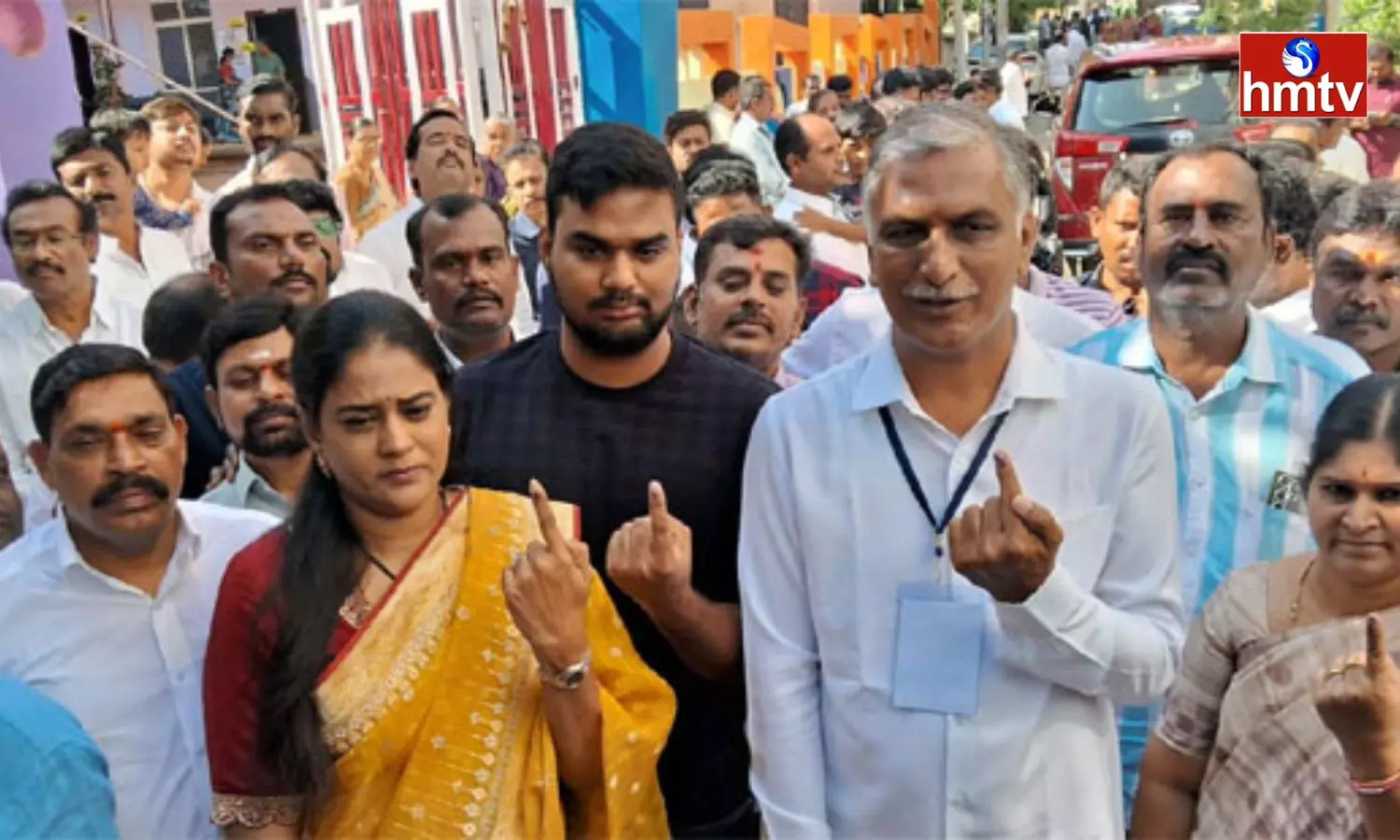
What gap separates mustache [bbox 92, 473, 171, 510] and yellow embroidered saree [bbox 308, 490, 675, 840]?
658mm

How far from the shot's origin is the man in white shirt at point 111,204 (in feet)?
15.8

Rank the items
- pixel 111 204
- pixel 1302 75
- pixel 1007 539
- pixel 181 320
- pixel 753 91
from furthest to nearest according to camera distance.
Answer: pixel 753 91 → pixel 1302 75 → pixel 111 204 → pixel 181 320 → pixel 1007 539

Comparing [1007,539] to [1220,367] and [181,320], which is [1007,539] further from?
[181,320]

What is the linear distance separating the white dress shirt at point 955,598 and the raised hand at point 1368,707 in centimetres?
20

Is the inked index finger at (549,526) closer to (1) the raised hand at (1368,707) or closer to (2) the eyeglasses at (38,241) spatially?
(1) the raised hand at (1368,707)

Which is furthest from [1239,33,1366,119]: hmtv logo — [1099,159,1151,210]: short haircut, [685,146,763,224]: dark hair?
[685,146,763,224]: dark hair

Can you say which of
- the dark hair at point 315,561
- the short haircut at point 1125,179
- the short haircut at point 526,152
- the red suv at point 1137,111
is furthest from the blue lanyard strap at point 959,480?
the red suv at point 1137,111

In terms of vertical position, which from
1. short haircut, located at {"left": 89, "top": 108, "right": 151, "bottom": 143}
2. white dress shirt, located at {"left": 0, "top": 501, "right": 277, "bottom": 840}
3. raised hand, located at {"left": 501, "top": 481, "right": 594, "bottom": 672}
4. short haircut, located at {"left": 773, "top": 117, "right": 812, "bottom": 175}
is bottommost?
white dress shirt, located at {"left": 0, "top": 501, "right": 277, "bottom": 840}

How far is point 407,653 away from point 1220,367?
5.29 feet

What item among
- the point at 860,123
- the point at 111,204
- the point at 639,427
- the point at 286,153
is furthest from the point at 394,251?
the point at 639,427

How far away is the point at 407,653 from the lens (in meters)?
1.68

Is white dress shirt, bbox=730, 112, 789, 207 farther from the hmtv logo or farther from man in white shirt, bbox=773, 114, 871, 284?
the hmtv logo

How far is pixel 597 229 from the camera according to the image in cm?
194

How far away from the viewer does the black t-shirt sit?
1.92 meters
